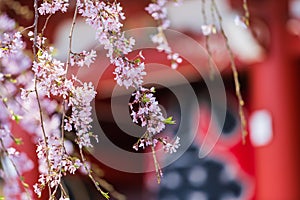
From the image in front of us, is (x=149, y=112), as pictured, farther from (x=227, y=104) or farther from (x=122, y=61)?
(x=227, y=104)

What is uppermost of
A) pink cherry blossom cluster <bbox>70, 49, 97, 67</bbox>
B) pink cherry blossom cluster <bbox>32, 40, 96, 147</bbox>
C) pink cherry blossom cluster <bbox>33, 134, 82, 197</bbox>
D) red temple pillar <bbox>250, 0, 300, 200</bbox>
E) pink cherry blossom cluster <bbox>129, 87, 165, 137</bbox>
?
red temple pillar <bbox>250, 0, 300, 200</bbox>

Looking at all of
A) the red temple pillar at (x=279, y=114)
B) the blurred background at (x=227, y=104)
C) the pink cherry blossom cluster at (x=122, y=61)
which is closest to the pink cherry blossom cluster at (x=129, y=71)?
the pink cherry blossom cluster at (x=122, y=61)

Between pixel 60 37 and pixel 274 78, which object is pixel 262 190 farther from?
pixel 60 37

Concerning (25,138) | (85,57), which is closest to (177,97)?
(25,138)

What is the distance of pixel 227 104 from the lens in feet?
12.8

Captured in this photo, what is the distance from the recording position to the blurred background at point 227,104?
2947mm

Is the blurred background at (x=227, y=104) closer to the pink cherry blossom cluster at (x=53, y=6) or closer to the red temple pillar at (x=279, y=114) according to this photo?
the red temple pillar at (x=279, y=114)

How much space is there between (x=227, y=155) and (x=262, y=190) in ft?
2.40

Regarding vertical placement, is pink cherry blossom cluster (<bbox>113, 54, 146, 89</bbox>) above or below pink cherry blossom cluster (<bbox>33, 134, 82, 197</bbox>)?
above

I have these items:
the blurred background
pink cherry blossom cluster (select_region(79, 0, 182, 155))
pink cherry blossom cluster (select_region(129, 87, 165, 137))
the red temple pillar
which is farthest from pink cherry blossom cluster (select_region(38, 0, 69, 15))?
the red temple pillar

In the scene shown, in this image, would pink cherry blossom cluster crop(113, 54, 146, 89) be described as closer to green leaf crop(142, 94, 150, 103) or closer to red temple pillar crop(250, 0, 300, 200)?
green leaf crop(142, 94, 150, 103)

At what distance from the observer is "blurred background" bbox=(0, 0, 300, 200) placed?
2947mm

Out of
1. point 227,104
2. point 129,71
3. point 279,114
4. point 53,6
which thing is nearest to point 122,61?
point 129,71

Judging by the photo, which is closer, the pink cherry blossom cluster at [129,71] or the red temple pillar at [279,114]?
the pink cherry blossom cluster at [129,71]
